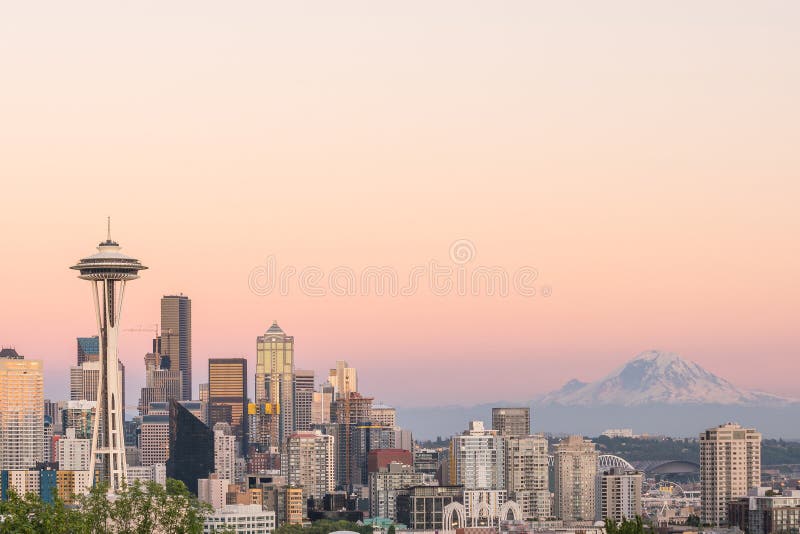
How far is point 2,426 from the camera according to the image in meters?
170

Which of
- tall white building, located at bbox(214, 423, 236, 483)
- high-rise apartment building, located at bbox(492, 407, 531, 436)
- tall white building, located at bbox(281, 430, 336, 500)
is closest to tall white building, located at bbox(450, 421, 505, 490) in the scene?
high-rise apartment building, located at bbox(492, 407, 531, 436)

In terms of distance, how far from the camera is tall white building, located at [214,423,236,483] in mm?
155875

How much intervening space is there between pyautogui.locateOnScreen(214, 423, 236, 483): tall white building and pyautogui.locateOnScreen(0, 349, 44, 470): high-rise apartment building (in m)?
18.3

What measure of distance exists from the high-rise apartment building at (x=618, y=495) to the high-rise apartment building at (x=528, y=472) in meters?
5.98

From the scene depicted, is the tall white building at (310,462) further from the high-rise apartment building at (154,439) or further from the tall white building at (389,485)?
the high-rise apartment building at (154,439)

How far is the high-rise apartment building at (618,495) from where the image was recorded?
13262 centimetres

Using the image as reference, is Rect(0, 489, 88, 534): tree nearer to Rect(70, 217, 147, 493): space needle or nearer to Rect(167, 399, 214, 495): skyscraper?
Rect(70, 217, 147, 493): space needle

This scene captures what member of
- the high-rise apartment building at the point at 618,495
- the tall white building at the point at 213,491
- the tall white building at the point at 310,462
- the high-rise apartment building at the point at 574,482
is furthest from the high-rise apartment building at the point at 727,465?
the tall white building at the point at 310,462

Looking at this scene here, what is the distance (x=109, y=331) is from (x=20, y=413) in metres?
63.7

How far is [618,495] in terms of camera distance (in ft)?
439

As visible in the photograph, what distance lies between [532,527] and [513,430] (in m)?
50.0

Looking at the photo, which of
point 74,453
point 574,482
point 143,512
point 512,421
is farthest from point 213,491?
point 143,512


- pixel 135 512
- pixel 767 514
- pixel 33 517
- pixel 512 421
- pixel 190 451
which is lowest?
pixel 767 514

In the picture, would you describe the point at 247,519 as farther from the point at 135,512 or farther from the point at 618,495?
the point at 135,512
